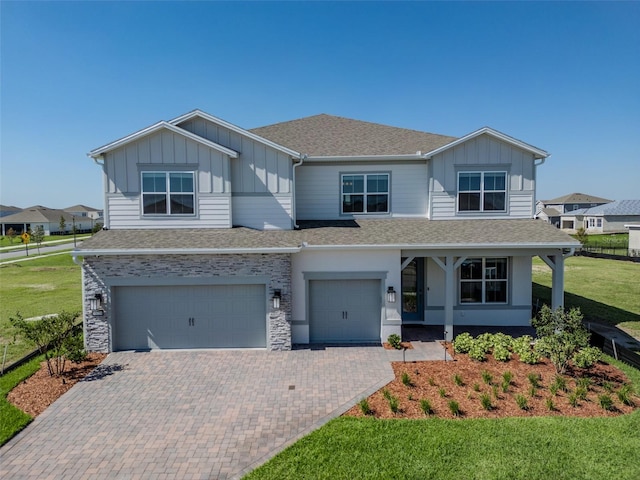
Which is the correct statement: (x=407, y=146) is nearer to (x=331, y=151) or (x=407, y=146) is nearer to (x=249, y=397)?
(x=331, y=151)

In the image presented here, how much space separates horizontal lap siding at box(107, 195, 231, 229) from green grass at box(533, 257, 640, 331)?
47.7 ft

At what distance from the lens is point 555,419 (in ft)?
23.1

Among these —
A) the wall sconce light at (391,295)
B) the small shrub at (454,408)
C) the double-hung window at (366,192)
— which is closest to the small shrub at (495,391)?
the small shrub at (454,408)

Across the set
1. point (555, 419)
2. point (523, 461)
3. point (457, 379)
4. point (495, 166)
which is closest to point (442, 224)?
point (495, 166)

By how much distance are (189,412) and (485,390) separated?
674 cm

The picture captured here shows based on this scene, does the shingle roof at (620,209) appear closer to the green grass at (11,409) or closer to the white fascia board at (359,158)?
the white fascia board at (359,158)

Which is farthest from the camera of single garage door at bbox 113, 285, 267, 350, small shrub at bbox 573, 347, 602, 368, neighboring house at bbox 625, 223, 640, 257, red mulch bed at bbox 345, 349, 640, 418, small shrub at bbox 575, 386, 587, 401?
neighboring house at bbox 625, 223, 640, 257

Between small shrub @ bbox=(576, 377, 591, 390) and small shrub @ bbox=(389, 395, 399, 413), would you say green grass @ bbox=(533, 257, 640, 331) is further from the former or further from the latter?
small shrub @ bbox=(389, 395, 399, 413)

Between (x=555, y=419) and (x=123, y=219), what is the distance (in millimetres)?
13137

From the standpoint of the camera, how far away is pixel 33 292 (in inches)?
779

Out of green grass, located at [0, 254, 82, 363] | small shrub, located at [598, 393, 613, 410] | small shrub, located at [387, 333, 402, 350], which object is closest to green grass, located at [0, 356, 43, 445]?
green grass, located at [0, 254, 82, 363]

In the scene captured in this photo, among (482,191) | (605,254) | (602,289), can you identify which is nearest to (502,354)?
(482,191)

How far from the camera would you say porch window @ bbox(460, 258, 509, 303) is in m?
13.3

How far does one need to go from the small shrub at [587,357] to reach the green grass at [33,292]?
1508cm
